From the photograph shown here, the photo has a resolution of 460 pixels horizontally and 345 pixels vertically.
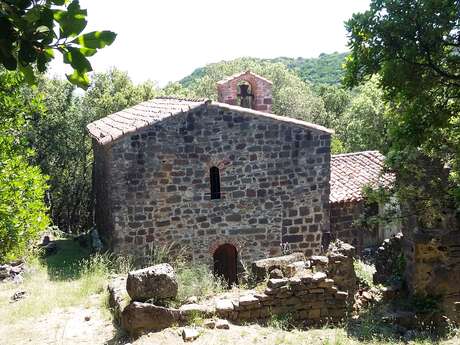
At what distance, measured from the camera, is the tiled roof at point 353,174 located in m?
16.3

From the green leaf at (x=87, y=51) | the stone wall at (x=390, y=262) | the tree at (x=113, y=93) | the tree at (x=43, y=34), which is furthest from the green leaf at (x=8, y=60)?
the tree at (x=113, y=93)

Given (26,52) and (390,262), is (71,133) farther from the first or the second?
(26,52)

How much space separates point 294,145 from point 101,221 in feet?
22.1

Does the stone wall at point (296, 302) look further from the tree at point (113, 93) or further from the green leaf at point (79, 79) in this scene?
the tree at point (113, 93)

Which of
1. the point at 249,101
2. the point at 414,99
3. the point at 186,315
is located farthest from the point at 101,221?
the point at 414,99

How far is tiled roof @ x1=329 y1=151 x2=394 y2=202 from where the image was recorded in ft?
53.6

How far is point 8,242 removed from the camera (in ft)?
26.7

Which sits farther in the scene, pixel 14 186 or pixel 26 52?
pixel 14 186

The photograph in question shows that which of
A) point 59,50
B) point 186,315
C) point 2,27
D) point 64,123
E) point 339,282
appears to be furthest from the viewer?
point 64,123

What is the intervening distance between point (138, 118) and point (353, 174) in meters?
8.41

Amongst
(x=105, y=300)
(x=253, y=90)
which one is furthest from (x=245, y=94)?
(x=105, y=300)

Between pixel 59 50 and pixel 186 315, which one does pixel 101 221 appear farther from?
pixel 59 50

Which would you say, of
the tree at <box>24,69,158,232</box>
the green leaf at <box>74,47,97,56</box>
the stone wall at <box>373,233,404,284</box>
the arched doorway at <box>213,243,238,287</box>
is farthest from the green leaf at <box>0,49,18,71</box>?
the tree at <box>24,69,158,232</box>

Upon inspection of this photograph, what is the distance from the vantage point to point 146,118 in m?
13.6
